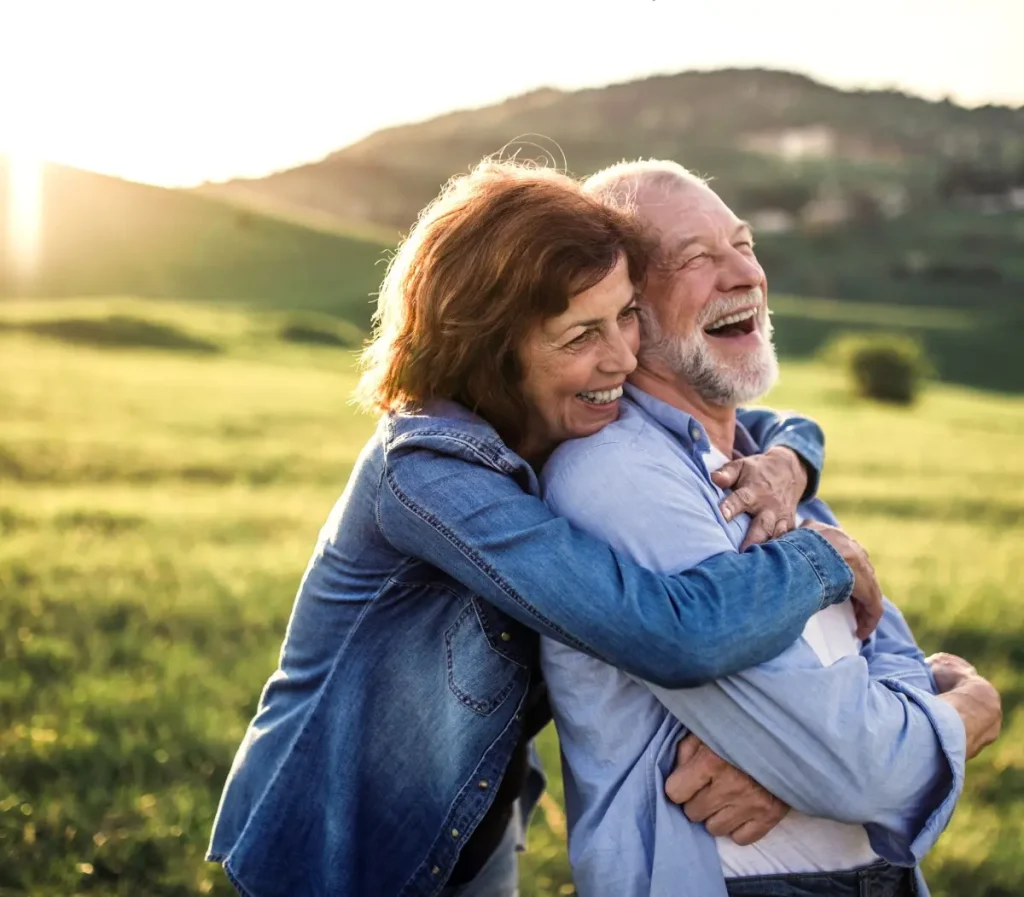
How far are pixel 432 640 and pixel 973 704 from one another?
57.4 inches

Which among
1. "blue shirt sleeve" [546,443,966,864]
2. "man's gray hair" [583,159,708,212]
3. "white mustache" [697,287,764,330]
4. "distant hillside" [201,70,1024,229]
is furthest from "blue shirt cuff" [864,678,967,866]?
"distant hillside" [201,70,1024,229]

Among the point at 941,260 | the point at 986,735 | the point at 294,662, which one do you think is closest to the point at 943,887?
the point at 986,735

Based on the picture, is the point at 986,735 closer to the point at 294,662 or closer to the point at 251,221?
the point at 294,662

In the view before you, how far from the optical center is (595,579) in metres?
2.35

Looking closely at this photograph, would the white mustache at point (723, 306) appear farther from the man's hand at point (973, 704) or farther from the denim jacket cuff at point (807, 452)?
the man's hand at point (973, 704)

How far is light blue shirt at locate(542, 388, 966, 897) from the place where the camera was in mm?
2436

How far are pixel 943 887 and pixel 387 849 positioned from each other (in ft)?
9.12

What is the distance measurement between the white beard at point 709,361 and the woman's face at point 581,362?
26cm

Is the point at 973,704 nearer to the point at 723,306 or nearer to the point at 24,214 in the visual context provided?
the point at 723,306

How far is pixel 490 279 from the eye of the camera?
2672mm

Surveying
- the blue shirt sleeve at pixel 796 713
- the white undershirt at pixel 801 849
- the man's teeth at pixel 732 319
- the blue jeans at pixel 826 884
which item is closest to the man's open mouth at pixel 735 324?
the man's teeth at pixel 732 319

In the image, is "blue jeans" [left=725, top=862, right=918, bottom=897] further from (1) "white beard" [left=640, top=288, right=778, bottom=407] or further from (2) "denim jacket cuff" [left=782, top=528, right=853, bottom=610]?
(1) "white beard" [left=640, top=288, right=778, bottom=407]

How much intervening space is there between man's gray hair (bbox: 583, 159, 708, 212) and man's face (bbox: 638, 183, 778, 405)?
18 millimetres

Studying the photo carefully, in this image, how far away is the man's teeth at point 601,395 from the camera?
2.89m
